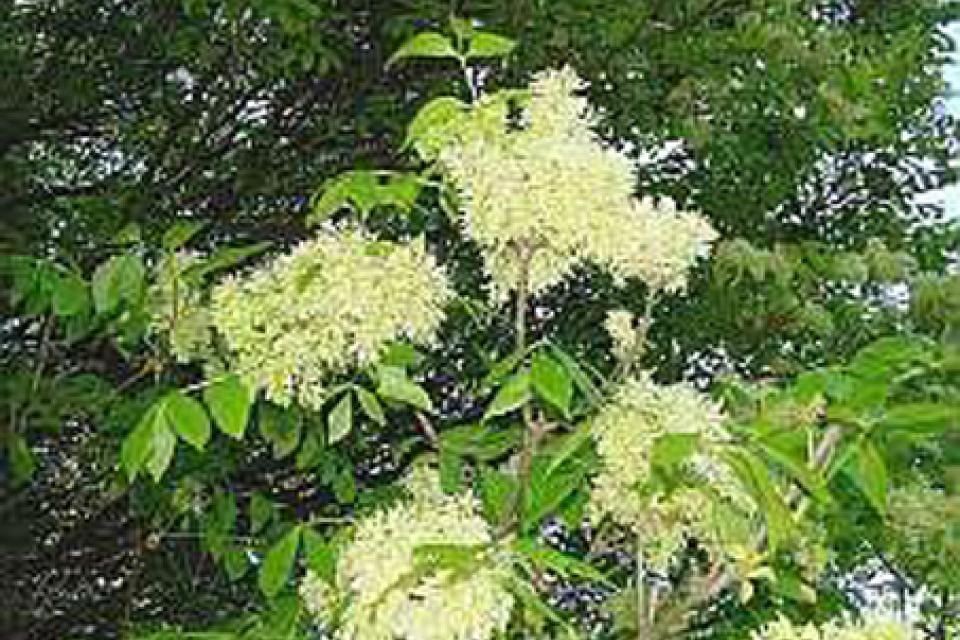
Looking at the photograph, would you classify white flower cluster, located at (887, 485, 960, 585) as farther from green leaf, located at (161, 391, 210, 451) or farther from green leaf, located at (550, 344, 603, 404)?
green leaf, located at (161, 391, 210, 451)

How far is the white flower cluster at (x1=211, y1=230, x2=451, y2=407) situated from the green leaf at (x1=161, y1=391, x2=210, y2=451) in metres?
0.08

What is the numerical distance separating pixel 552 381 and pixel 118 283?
3.08ft

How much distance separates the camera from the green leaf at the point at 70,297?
2.95m

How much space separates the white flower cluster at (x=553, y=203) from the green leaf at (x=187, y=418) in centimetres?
42

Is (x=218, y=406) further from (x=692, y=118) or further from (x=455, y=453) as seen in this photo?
(x=692, y=118)

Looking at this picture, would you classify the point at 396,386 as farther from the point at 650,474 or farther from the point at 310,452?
the point at 310,452

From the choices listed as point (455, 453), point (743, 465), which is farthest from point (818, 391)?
point (455, 453)

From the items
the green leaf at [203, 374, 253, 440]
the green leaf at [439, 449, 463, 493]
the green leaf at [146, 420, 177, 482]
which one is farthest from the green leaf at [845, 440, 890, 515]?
the green leaf at [146, 420, 177, 482]

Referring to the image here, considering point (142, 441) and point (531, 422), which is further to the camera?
point (142, 441)

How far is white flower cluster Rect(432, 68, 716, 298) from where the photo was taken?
219cm

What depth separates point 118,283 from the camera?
2840 mm

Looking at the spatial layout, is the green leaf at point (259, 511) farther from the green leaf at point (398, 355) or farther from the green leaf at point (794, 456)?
the green leaf at point (794, 456)

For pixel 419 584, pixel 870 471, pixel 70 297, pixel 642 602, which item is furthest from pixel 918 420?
pixel 70 297

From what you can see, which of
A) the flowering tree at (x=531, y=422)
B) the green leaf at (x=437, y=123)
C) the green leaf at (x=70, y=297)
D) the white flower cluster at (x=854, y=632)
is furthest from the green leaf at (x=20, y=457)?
the white flower cluster at (x=854, y=632)
